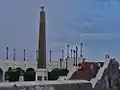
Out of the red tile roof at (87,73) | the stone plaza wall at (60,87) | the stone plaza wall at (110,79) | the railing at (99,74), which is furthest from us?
the red tile roof at (87,73)

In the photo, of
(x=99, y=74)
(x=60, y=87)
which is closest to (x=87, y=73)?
(x=99, y=74)

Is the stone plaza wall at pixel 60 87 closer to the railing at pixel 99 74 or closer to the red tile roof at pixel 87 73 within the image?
the railing at pixel 99 74

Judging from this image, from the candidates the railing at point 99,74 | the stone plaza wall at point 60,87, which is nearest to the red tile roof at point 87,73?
the railing at point 99,74

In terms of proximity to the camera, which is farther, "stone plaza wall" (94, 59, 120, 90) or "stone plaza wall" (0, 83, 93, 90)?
"stone plaza wall" (94, 59, 120, 90)

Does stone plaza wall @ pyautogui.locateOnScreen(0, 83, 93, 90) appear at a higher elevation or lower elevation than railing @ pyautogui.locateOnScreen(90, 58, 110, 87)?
lower

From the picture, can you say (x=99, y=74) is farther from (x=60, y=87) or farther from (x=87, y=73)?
(x=60, y=87)

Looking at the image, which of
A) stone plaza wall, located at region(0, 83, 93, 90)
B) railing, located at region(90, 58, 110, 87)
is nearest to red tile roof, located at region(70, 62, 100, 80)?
railing, located at region(90, 58, 110, 87)

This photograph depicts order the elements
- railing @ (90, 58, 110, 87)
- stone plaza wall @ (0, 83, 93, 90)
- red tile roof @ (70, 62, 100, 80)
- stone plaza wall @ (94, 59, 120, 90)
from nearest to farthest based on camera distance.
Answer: stone plaza wall @ (0, 83, 93, 90) → railing @ (90, 58, 110, 87) → stone plaza wall @ (94, 59, 120, 90) → red tile roof @ (70, 62, 100, 80)

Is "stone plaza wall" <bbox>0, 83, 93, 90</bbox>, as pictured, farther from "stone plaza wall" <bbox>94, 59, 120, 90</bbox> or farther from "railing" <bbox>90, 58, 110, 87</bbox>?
"stone plaza wall" <bbox>94, 59, 120, 90</bbox>

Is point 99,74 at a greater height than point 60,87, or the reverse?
point 99,74

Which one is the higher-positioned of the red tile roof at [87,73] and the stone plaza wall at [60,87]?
the red tile roof at [87,73]

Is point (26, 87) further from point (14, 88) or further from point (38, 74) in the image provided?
point (38, 74)

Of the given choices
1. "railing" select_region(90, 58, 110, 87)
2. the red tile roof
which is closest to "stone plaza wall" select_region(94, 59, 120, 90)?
"railing" select_region(90, 58, 110, 87)

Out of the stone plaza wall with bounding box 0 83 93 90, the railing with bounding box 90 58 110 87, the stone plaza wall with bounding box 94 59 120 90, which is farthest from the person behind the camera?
the stone plaza wall with bounding box 94 59 120 90
